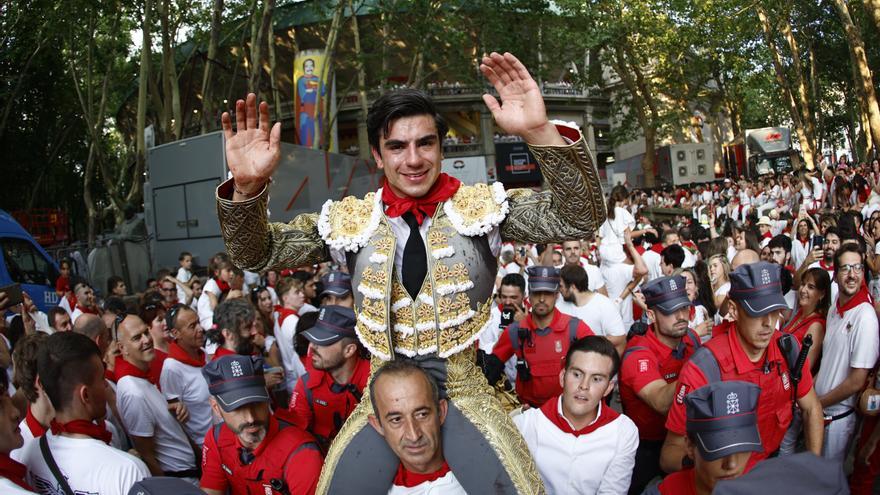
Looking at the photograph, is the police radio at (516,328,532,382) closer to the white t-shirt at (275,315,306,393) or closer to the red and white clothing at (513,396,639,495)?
the red and white clothing at (513,396,639,495)

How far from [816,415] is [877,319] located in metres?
1.22

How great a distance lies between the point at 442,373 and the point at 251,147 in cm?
118

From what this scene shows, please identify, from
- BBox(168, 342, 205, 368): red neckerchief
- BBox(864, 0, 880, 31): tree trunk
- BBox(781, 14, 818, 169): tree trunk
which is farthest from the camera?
BBox(781, 14, 818, 169): tree trunk

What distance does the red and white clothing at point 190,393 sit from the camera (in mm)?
5363

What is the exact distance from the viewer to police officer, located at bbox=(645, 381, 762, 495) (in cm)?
300

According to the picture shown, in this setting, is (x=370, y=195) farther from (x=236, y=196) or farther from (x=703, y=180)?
(x=703, y=180)

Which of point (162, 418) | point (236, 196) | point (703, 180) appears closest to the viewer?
→ point (236, 196)

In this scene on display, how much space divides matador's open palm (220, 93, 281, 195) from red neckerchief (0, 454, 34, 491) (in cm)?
151

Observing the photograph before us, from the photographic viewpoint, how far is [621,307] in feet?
28.3

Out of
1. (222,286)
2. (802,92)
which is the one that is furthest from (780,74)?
(222,286)

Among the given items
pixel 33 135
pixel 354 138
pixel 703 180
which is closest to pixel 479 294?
pixel 33 135

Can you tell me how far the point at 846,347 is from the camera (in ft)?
16.4

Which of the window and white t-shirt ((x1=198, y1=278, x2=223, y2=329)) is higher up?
the window

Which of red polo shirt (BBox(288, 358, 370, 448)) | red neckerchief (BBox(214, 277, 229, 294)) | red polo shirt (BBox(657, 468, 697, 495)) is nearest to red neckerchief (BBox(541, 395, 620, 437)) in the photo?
red polo shirt (BBox(657, 468, 697, 495))
